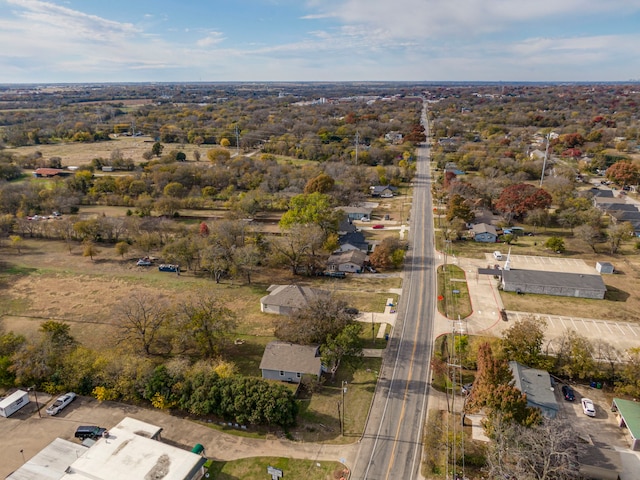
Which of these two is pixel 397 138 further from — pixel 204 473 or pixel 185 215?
pixel 204 473

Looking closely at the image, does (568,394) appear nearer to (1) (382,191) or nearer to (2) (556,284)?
(2) (556,284)

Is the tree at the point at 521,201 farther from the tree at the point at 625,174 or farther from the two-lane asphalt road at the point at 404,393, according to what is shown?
the tree at the point at 625,174

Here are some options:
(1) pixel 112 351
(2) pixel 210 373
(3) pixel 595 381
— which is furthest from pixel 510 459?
(1) pixel 112 351

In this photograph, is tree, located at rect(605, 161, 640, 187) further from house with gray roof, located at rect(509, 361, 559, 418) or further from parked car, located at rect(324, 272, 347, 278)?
house with gray roof, located at rect(509, 361, 559, 418)

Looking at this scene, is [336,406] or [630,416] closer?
[630,416]

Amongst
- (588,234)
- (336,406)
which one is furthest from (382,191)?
(336,406)

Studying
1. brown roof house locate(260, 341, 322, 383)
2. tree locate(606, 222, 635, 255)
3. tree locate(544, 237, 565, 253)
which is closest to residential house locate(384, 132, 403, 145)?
tree locate(544, 237, 565, 253)

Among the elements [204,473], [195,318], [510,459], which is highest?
[195,318]
